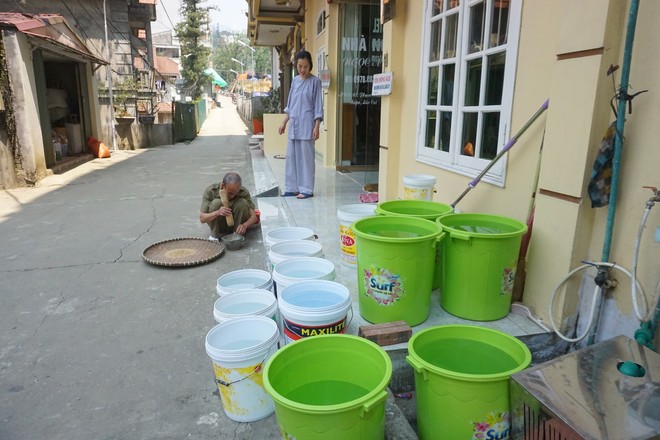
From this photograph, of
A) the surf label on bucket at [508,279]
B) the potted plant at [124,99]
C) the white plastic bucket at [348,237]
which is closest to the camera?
the surf label on bucket at [508,279]

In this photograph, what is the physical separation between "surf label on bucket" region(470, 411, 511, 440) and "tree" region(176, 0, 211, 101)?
119 ft

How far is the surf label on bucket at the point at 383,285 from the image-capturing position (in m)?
2.29

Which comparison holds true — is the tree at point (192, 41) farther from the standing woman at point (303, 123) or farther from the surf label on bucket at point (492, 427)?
the surf label on bucket at point (492, 427)

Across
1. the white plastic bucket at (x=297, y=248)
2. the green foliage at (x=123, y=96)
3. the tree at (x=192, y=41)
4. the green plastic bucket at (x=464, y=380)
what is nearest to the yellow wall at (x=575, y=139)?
the green plastic bucket at (x=464, y=380)

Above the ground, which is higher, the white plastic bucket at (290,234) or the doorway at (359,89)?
the doorway at (359,89)

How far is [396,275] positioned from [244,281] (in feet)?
3.90

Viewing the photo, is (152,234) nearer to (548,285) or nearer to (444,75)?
(444,75)

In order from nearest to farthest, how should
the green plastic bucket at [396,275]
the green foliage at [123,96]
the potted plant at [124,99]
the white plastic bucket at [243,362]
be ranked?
the white plastic bucket at [243,362], the green plastic bucket at [396,275], the potted plant at [124,99], the green foliage at [123,96]

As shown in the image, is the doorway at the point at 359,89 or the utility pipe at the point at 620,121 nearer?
the utility pipe at the point at 620,121

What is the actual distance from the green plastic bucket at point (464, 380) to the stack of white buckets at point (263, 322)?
48 cm

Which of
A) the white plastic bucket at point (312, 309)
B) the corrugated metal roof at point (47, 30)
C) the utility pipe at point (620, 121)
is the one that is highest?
the corrugated metal roof at point (47, 30)

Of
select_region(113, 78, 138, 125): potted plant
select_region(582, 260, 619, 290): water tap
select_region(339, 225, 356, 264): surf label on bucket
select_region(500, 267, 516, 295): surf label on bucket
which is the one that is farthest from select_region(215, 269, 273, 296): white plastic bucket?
select_region(113, 78, 138, 125): potted plant

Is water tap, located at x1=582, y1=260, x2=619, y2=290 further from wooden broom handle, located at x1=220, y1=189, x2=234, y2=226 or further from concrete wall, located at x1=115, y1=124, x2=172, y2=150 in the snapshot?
concrete wall, located at x1=115, y1=124, x2=172, y2=150

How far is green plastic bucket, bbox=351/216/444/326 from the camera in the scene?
2236mm
